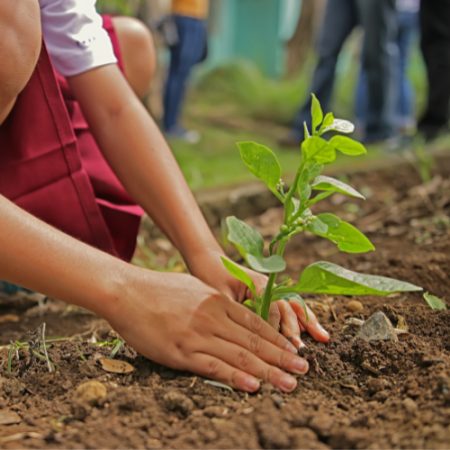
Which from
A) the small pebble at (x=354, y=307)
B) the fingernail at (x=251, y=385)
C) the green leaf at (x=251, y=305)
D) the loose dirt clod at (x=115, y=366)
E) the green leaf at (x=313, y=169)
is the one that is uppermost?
the green leaf at (x=313, y=169)

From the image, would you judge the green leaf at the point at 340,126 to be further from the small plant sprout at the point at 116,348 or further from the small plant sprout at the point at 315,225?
the small plant sprout at the point at 116,348

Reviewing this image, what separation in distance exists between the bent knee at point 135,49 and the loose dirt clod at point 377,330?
118cm

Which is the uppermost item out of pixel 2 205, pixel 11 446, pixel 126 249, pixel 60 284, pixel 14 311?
pixel 2 205

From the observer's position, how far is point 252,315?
3.09 ft

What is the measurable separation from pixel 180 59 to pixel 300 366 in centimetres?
407

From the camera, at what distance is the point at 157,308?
907mm

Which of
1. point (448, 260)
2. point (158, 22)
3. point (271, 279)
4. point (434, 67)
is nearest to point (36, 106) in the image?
point (271, 279)

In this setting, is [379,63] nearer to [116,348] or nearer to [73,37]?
[73,37]

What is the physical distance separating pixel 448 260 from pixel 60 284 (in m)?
1.13

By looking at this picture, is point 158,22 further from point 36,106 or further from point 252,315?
point 252,315

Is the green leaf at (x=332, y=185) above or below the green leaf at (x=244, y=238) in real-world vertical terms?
above

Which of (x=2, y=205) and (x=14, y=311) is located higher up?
(x=2, y=205)

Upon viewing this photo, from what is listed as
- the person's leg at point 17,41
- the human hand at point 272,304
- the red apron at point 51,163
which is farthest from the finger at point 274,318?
the person's leg at point 17,41

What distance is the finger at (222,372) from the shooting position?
891mm
